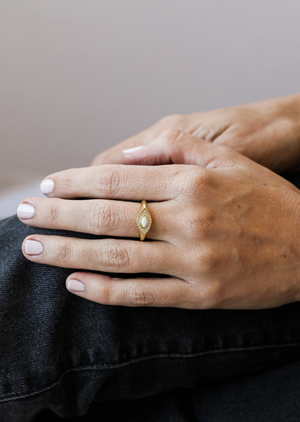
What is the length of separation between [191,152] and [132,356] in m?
0.36

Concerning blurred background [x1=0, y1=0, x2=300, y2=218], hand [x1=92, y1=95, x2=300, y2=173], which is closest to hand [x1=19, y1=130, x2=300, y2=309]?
hand [x1=92, y1=95, x2=300, y2=173]

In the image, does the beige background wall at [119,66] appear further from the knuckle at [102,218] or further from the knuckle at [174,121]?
the knuckle at [102,218]

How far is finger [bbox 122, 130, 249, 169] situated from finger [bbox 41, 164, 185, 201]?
0.09 meters

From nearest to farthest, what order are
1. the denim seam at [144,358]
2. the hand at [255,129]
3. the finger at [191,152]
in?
the denim seam at [144,358] < the finger at [191,152] < the hand at [255,129]

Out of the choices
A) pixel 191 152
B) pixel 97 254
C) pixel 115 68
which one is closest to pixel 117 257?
pixel 97 254

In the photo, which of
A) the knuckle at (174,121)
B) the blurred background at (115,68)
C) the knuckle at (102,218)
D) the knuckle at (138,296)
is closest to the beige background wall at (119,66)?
the blurred background at (115,68)

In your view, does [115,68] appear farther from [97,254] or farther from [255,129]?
[97,254]

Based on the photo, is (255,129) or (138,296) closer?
(138,296)

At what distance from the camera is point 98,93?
4.96 feet

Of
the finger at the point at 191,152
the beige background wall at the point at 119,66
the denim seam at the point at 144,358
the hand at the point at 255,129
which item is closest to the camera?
the denim seam at the point at 144,358

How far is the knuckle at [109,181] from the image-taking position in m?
0.57

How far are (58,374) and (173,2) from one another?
1.39m

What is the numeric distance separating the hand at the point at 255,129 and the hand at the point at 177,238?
26 centimetres

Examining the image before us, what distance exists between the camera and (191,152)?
2.15 ft
